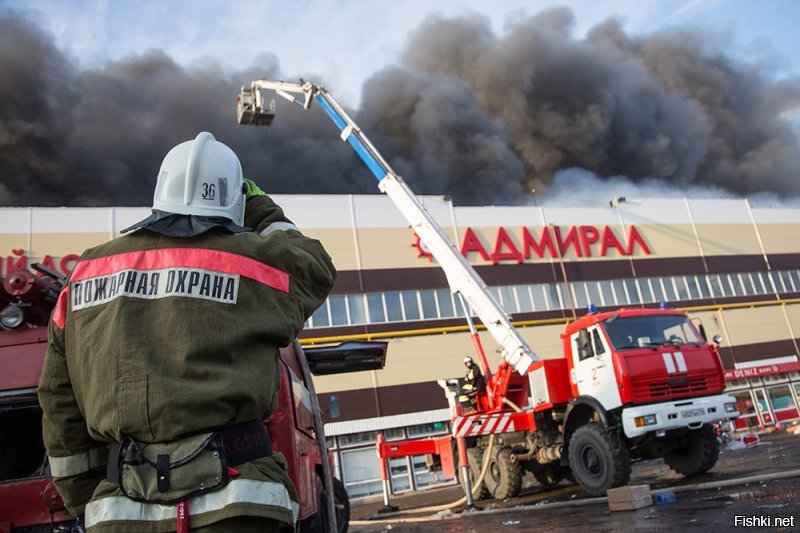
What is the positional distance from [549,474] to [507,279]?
11.5 metres

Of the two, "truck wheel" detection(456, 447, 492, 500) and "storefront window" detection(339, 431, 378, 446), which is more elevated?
"storefront window" detection(339, 431, 378, 446)

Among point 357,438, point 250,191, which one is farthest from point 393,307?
point 250,191

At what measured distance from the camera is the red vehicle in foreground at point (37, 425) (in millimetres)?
2611

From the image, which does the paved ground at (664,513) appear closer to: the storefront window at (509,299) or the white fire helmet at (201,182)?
the white fire helmet at (201,182)

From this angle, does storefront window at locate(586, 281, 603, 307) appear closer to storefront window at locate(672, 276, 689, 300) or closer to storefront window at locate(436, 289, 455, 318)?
storefront window at locate(672, 276, 689, 300)

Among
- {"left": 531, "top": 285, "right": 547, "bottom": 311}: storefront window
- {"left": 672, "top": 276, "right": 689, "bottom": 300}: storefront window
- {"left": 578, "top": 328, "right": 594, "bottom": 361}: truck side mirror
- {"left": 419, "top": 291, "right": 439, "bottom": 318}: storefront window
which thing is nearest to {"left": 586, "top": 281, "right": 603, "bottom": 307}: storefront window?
{"left": 531, "top": 285, "right": 547, "bottom": 311}: storefront window

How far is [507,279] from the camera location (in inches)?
780

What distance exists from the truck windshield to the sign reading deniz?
11.9 m

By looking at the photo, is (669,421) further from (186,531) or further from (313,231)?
(313,231)

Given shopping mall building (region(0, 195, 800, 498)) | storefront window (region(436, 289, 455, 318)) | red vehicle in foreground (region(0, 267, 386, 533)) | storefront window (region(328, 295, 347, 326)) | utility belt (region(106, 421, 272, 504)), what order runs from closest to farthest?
utility belt (region(106, 421, 272, 504)) → red vehicle in foreground (region(0, 267, 386, 533)) → shopping mall building (region(0, 195, 800, 498)) → storefront window (region(328, 295, 347, 326)) → storefront window (region(436, 289, 455, 318))

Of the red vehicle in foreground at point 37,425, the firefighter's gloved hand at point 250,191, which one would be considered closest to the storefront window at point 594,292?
the red vehicle in foreground at point 37,425

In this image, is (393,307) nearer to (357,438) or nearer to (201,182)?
(357,438)

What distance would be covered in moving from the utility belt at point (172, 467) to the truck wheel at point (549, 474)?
7.96 meters

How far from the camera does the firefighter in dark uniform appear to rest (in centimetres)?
960
